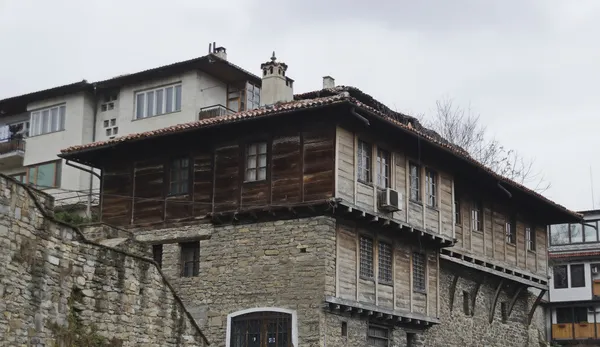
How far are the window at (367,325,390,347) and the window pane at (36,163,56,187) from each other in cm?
1934

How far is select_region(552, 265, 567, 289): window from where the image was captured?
56594 millimetres

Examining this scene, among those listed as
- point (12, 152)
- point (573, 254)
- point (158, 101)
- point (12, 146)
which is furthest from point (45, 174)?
point (573, 254)

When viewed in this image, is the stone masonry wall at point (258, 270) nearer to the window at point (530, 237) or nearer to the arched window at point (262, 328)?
the arched window at point (262, 328)

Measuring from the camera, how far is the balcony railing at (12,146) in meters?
44.8

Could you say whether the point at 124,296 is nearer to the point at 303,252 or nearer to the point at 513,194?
the point at 303,252

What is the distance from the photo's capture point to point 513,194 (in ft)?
119

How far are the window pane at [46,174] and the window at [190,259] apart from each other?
50.3ft

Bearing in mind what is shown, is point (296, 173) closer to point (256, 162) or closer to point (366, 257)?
point (256, 162)

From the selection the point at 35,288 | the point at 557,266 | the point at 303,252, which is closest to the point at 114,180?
the point at 303,252

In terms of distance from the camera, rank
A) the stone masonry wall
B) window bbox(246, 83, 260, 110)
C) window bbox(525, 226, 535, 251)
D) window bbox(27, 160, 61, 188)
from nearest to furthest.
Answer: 1. the stone masonry wall
2. window bbox(525, 226, 535, 251)
3. window bbox(246, 83, 260, 110)
4. window bbox(27, 160, 61, 188)

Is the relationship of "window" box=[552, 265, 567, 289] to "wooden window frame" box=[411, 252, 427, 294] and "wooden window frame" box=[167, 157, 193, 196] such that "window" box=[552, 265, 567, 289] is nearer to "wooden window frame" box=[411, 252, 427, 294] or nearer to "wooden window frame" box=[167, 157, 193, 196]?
"wooden window frame" box=[411, 252, 427, 294]

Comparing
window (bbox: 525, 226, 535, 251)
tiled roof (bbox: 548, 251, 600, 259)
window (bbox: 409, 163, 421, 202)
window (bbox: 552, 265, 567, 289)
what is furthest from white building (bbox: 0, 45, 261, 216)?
window (bbox: 552, 265, 567, 289)

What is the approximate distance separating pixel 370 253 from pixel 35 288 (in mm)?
12095

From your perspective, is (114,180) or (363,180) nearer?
(363,180)
